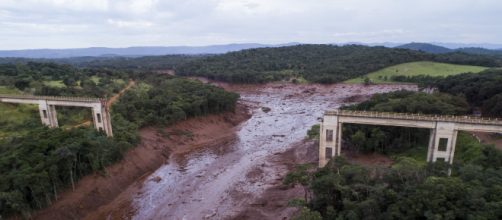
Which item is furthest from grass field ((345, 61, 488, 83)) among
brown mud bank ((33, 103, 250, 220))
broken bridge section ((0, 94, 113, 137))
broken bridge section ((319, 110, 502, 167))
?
broken bridge section ((0, 94, 113, 137))

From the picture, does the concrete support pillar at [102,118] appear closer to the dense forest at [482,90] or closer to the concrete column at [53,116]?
the concrete column at [53,116]

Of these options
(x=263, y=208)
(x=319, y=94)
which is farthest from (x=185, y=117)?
(x=319, y=94)

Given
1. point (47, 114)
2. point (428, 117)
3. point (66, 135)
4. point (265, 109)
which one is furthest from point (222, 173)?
point (265, 109)

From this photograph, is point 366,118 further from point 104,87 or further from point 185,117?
point 104,87

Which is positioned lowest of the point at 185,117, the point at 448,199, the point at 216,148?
the point at 216,148

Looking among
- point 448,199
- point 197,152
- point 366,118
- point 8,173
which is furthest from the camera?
point 197,152

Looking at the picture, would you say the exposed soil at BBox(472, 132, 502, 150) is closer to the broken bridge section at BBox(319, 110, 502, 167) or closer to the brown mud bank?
the broken bridge section at BBox(319, 110, 502, 167)

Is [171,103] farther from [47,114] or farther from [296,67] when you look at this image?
[296,67]

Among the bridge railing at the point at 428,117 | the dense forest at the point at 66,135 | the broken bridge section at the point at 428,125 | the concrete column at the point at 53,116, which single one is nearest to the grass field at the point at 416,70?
the dense forest at the point at 66,135
